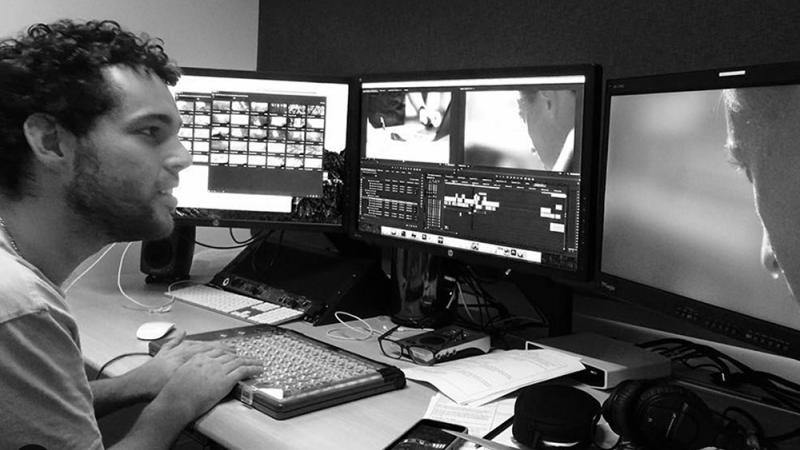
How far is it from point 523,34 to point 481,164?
0.43 meters

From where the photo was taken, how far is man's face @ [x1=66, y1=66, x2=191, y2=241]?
88cm

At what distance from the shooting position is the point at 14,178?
87cm

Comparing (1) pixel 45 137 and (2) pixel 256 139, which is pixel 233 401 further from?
(2) pixel 256 139

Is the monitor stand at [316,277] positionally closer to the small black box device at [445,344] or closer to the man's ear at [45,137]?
the small black box device at [445,344]

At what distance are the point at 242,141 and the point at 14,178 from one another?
77cm

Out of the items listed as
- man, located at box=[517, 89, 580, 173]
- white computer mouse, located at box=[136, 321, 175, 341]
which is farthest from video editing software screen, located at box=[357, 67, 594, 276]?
white computer mouse, located at box=[136, 321, 175, 341]

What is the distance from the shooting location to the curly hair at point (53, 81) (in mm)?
866

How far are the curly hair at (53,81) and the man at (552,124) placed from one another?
0.63m

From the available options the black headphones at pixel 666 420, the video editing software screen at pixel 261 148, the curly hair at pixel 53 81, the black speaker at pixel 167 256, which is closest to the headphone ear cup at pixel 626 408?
the black headphones at pixel 666 420

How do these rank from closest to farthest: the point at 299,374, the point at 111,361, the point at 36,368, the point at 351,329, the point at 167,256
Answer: the point at 36,368 → the point at 299,374 → the point at 111,361 → the point at 351,329 → the point at 167,256

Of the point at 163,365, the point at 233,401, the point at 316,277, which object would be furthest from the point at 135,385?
the point at 316,277

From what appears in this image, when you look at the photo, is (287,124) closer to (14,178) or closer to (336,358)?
(336,358)

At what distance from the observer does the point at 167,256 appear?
175 centimetres

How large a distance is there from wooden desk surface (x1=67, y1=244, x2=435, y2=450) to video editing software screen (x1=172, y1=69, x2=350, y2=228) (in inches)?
10.0
